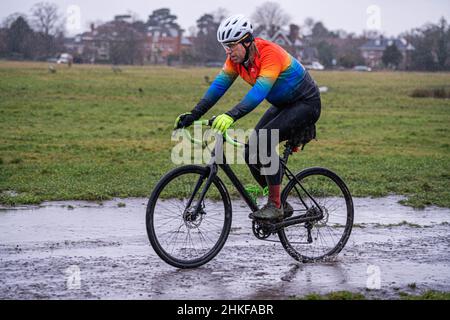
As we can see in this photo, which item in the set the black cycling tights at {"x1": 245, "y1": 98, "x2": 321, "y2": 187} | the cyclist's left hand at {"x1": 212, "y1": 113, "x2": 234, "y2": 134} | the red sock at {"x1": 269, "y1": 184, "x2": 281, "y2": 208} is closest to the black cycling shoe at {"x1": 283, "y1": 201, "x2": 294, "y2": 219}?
the red sock at {"x1": 269, "y1": 184, "x2": 281, "y2": 208}

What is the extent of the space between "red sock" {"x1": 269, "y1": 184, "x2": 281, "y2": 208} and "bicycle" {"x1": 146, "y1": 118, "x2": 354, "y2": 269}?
0.13 m

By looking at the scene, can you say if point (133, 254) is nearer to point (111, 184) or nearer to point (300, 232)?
point (300, 232)

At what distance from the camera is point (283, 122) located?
24.1 ft

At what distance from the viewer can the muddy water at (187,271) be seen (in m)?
6.41

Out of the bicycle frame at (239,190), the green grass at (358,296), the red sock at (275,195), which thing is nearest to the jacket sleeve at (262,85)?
the bicycle frame at (239,190)

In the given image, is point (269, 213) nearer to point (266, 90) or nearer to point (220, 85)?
point (266, 90)

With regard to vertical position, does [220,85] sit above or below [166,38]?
below

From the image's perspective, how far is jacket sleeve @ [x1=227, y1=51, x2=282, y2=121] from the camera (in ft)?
22.7

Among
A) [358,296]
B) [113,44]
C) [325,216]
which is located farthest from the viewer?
[113,44]

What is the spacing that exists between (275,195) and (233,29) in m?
1.63

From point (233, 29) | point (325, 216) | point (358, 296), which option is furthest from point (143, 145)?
point (358, 296)
